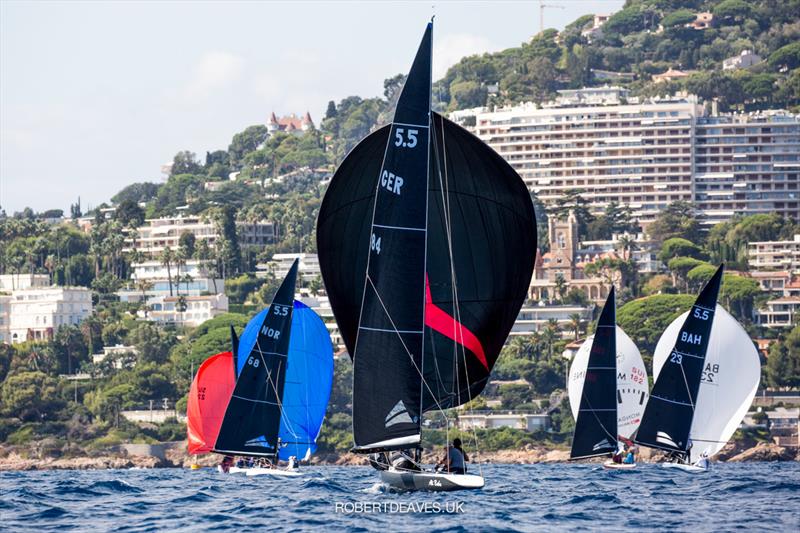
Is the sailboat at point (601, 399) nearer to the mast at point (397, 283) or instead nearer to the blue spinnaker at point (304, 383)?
the blue spinnaker at point (304, 383)

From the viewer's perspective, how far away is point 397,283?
30344mm

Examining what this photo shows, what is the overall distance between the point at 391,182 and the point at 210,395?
3400 centimetres

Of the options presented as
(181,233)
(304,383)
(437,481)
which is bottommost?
(437,481)

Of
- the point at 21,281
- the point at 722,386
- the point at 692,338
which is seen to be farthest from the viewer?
the point at 21,281

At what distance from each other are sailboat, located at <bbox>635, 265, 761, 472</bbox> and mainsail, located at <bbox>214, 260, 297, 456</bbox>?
40.4ft

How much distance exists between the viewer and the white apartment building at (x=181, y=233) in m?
192

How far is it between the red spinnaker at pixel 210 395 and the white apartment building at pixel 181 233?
415 ft

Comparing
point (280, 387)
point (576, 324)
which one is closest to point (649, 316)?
point (576, 324)

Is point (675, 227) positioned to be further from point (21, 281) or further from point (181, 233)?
point (21, 281)

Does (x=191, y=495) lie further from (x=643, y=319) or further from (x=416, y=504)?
(x=643, y=319)

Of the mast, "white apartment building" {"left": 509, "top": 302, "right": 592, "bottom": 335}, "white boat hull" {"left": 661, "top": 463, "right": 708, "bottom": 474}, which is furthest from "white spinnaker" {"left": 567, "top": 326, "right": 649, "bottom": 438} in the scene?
"white apartment building" {"left": 509, "top": 302, "right": 592, "bottom": 335}

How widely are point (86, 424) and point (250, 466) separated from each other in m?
71.2

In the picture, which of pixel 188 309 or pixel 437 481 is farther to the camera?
pixel 188 309

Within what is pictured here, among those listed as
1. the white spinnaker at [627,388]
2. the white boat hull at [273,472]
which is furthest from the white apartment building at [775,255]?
the white boat hull at [273,472]
